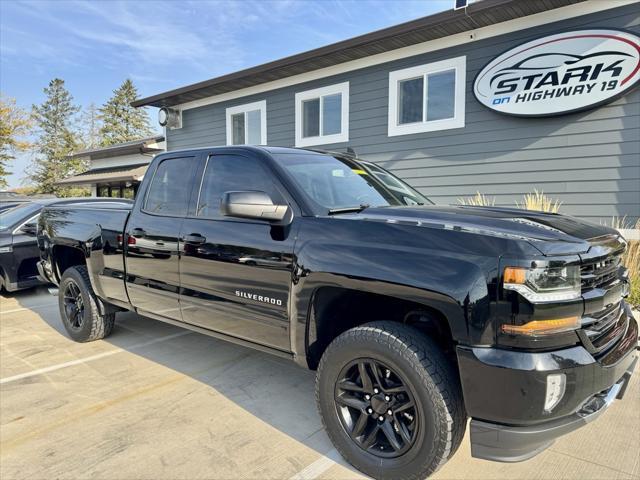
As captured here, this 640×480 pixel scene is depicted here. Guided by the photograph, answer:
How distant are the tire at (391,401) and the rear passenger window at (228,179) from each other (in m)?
1.26

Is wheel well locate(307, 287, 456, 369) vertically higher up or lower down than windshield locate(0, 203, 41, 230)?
lower down

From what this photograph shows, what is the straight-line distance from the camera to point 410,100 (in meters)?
8.59

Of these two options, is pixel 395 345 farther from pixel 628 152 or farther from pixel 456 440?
pixel 628 152

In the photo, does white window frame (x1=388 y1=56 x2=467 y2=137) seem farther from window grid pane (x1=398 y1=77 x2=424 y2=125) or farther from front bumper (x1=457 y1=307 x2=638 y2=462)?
front bumper (x1=457 y1=307 x2=638 y2=462)

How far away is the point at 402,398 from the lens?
230 centimetres

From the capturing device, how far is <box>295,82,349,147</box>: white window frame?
9336mm

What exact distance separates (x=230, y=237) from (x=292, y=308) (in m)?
0.73

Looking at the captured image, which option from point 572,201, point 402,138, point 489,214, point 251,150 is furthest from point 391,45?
point 489,214

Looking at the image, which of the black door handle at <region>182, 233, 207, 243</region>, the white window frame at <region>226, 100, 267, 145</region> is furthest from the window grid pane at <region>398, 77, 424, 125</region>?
the black door handle at <region>182, 233, 207, 243</region>

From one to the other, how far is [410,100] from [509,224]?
6.87 meters

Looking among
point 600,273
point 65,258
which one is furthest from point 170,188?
point 600,273

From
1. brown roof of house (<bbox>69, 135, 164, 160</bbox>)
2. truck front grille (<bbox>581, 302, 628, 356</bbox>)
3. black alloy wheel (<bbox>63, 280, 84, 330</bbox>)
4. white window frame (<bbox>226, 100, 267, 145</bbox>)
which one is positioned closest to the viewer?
truck front grille (<bbox>581, 302, 628, 356</bbox>)

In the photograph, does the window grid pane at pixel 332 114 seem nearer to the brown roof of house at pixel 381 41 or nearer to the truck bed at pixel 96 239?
the brown roof of house at pixel 381 41

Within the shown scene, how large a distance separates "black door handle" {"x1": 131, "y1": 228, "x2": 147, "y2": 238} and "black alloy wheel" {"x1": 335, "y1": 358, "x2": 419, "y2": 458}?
7.38 ft
